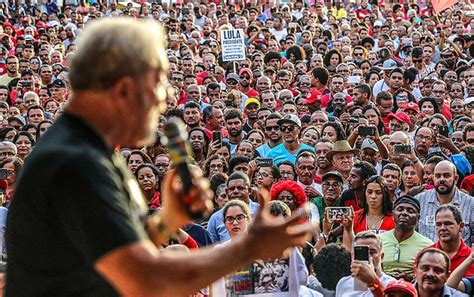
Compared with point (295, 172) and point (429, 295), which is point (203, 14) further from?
point (429, 295)

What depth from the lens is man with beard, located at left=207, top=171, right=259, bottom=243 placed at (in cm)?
819

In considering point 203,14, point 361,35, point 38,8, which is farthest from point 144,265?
point 38,8

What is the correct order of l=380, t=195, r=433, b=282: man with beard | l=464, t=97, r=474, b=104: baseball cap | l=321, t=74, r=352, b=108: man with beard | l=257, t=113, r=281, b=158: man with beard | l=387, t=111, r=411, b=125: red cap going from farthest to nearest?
l=321, t=74, r=352, b=108: man with beard → l=464, t=97, r=474, b=104: baseball cap → l=387, t=111, r=411, b=125: red cap → l=257, t=113, r=281, b=158: man with beard → l=380, t=195, r=433, b=282: man with beard

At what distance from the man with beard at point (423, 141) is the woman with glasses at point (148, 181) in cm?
294

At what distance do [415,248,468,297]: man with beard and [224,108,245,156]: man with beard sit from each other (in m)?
5.31

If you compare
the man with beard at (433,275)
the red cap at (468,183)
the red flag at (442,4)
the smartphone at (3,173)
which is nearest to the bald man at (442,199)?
the red cap at (468,183)

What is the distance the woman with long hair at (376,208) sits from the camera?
28.1 feet

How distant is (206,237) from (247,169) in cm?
207

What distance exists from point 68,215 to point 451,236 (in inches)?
221

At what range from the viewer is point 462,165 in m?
9.94

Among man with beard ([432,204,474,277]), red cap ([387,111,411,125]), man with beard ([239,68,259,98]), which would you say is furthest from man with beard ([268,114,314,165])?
man with beard ([239,68,259,98])

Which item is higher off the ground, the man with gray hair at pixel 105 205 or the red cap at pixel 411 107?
the man with gray hair at pixel 105 205

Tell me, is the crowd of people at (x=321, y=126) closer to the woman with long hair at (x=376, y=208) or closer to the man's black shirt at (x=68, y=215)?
the woman with long hair at (x=376, y=208)

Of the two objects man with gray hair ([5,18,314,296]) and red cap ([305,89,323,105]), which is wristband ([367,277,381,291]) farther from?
red cap ([305,89,323,105])
